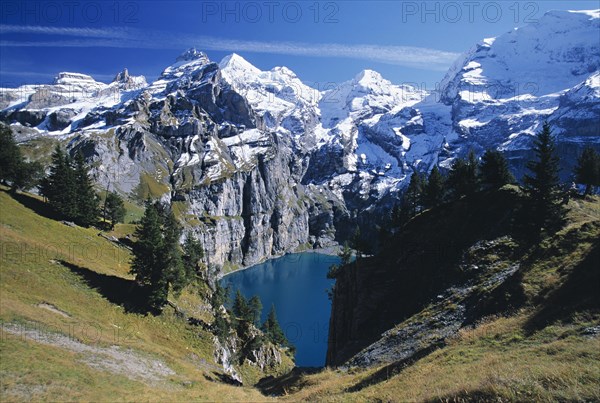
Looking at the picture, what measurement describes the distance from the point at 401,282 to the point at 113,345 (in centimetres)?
3565

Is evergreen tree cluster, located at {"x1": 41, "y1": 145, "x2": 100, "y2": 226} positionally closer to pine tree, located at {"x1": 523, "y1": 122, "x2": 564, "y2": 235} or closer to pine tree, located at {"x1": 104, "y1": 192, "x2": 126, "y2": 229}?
pine tree, located at {"x1": 104, "y1": 192, "x2": 126, "y2": 229}

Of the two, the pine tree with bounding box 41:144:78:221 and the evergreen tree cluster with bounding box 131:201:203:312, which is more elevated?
the pine tree with bounding box 41:144:78:221

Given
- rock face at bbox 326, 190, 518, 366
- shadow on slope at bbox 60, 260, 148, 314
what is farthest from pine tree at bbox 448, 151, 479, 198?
shadow on slope at bbox 60, 260, 148, 314

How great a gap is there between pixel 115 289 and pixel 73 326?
15201mm

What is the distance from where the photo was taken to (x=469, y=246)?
44406 mm

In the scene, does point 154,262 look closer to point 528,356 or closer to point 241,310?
point 241,310

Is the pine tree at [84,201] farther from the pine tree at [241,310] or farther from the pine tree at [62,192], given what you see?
the pine tree at [241,310]

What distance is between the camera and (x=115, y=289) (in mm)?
48906

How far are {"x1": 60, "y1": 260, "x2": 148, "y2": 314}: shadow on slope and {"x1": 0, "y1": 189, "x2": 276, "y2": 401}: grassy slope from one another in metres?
0.74

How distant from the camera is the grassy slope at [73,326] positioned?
2272 cm

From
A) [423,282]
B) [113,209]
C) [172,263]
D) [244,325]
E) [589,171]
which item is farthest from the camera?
[113,209]

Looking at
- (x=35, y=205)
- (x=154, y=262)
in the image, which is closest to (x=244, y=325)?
(x=154, y=262)

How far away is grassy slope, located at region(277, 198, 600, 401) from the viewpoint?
12754 millimetres

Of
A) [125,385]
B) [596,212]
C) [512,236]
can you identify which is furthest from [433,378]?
[596,212]
